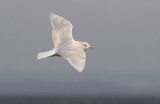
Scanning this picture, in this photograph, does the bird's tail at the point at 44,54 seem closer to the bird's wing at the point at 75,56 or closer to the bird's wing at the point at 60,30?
the bird's wing at the point at 60,30

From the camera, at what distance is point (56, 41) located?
11.6 metres

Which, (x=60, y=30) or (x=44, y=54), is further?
(x=60, y=30)

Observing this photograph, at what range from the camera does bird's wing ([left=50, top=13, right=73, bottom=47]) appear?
38.3 feet

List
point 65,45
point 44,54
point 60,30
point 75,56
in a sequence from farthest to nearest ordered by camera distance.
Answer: point 60,30 < point 44,54 < point 65,45 < point 75,56

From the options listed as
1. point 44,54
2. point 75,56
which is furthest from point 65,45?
point 75,56

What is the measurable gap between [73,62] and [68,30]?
240 cm

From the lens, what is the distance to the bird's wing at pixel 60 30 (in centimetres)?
1169

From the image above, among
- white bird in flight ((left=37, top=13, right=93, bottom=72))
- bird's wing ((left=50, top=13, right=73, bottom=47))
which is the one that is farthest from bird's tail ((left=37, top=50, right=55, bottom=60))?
bird's wing ((left=50, top=13, right=73, bottom=47))

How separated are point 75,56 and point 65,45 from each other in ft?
3.65

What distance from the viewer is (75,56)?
1020 centimetres

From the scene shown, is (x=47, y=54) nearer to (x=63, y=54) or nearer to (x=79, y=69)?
(x=63, y=54)

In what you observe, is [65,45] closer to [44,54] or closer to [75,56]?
[44,54]

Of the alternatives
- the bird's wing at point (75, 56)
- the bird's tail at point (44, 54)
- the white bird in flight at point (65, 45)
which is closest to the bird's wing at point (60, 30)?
the white bird in flight at point (65, 45)

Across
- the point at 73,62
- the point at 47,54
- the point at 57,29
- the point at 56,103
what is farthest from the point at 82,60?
the point at 56,103
